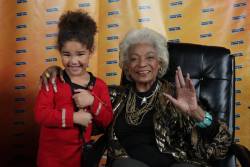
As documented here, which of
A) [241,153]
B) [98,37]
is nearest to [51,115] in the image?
[241,153]

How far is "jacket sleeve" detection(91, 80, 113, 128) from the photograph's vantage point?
5.22 feet

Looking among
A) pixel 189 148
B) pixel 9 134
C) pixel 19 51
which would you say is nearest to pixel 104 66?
pixel 19 51

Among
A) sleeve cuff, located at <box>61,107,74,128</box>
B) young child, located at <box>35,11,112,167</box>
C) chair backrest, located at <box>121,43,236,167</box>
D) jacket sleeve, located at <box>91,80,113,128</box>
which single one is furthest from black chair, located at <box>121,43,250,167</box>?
sleeve cuff, located at <box>61,107,74,128</box>

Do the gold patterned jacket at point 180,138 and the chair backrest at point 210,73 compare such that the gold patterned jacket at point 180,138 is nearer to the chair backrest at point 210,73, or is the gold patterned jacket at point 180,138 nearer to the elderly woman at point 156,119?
the elderly woman at point 156,119

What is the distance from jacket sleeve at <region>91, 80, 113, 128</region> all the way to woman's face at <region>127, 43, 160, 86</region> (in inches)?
6.9

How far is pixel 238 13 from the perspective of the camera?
2611 millimetres

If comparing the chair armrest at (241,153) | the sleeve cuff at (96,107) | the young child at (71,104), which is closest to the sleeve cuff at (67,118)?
the young child at (71,104)

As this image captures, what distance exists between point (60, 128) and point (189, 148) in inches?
25.4

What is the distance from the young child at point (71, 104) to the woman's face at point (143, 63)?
0.70ft

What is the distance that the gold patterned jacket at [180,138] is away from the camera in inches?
61.1

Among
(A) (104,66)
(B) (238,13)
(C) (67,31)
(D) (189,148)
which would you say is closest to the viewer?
(C) (67,31)

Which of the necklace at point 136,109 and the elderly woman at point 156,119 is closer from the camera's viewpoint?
the elderly woman at point 156,119

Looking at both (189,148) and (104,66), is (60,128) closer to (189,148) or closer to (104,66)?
(189,148)

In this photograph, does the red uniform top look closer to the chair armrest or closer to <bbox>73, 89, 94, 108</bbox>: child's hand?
<bbox>73, 89, 94, 108</bbox>: child's hand
